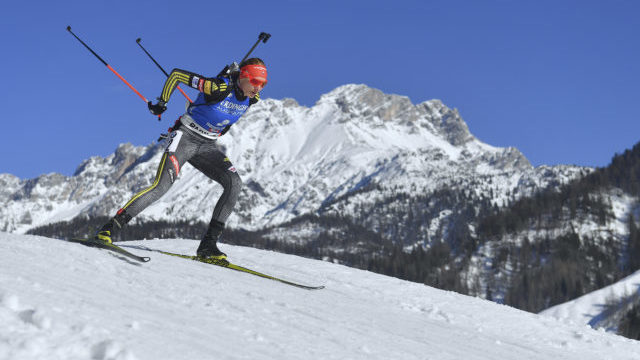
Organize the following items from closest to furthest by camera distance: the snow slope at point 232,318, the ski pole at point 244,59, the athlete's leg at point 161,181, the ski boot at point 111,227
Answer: the snow slope at point 232,318
the ski boot at point 111,227
the athlete's leg at point 161,181
the ski pole at point 244,59

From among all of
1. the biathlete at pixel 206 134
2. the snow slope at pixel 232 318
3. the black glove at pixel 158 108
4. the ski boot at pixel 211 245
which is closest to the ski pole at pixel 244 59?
the biathlete at pixel 206 134

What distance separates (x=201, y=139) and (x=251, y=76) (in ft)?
A: 4.02

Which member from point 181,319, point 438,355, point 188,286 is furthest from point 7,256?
point 438,355

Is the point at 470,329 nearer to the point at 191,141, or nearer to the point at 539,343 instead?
the point at 539,343

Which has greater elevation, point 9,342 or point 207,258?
point 207,258

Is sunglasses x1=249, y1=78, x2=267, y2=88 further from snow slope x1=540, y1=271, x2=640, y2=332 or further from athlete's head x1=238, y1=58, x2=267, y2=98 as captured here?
snow slope x1=540, y1=271, x2=640, y2=332

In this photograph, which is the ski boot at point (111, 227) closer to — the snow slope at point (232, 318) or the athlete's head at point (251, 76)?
the snow slope at point (232, 318)

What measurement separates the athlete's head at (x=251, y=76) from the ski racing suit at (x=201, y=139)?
0.11m

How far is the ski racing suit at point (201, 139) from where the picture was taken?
811cm

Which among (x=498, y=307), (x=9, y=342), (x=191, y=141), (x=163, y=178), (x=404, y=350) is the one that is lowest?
(x=9, y=342)

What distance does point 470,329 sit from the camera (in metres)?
7.45

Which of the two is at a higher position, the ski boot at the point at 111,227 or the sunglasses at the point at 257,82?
the sunglasses at the point at 257,82

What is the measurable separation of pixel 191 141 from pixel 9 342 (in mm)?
5708

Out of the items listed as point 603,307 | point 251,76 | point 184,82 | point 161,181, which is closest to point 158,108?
point 184,82
